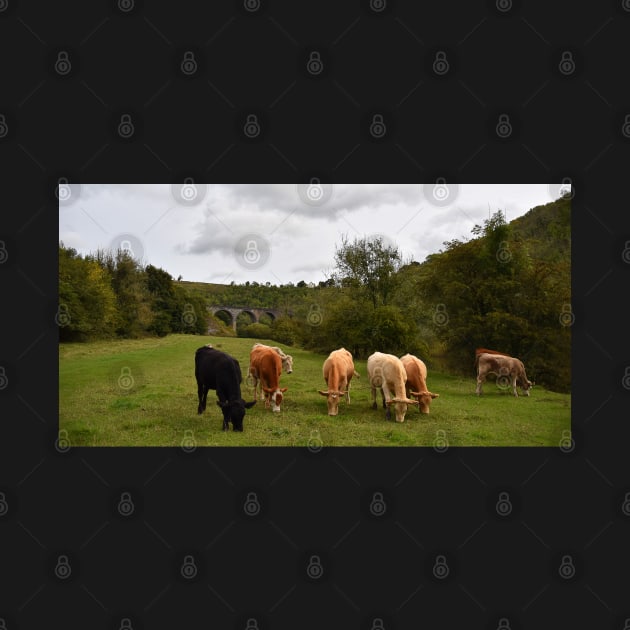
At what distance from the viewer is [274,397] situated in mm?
11383

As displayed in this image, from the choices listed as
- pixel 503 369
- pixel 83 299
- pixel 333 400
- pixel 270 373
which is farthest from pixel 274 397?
pixel 503 369

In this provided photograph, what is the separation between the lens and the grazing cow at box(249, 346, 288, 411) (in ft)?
37.5

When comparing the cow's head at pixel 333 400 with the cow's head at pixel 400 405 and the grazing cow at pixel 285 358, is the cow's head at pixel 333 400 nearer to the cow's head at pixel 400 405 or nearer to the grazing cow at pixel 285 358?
the cow's head at pixel 400 405

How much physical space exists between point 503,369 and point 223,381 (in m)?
7.93

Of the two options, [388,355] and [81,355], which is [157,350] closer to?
[81,355]

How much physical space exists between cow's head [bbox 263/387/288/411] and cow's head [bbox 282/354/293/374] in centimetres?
136

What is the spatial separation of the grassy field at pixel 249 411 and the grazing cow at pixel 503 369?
0.43 meters

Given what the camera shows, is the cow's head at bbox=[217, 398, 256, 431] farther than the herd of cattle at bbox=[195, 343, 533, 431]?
No

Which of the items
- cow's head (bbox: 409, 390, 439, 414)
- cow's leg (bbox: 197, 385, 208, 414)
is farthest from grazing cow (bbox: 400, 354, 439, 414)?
cow's leg (bbox: 197, 385, 208, 414)

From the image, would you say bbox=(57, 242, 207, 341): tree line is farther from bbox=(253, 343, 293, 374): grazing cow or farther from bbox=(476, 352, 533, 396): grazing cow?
bbox=(476, 352, 533, 396): grazing cow

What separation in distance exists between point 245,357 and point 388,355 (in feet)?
13.5

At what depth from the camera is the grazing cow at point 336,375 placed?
11.1 meters

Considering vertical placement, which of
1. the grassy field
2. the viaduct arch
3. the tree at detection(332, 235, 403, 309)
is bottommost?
the grassy field
